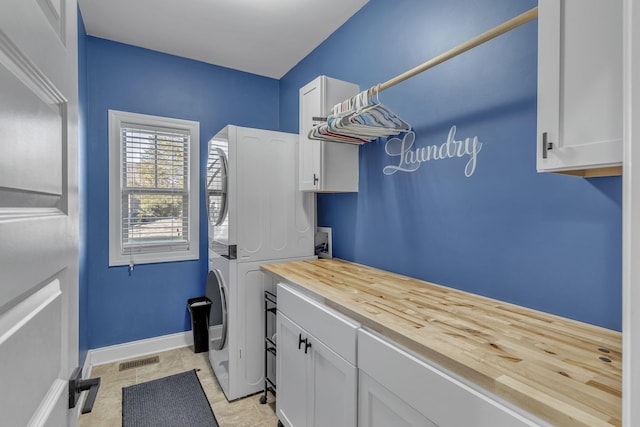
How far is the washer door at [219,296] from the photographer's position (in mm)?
2271

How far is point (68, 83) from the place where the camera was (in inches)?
28.7

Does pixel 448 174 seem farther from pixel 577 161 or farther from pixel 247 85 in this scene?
pixel 247 85

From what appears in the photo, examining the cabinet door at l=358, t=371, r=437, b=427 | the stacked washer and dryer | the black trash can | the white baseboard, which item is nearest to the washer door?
the stacked washer and dryer

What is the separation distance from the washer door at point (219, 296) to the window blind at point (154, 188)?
2.15 feet

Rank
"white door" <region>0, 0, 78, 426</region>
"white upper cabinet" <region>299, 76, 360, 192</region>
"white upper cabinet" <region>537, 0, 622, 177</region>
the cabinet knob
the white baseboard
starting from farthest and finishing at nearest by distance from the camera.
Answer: the white baseboard, "white upper cabinet" <region>299, 76, 360, 192</region>, the cabinet knob, "white upper cabinet" <region>537, 0, 622, 177</region>, "white door" <region>0, 0, 78, 426</region>

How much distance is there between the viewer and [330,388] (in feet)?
4.67

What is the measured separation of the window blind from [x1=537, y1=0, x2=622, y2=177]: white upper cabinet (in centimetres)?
289

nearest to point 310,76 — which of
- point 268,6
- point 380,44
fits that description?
point 268,6

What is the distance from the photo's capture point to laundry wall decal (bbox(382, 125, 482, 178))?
156 cm

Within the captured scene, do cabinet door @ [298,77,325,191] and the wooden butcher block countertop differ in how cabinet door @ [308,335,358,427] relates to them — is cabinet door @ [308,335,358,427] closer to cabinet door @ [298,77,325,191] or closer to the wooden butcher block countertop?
the wooden butcher block countertop

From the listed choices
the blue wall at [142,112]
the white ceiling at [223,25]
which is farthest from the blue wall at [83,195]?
the white ceiling at [223,25]

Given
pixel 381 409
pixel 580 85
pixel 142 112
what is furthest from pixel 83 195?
pixel 580 85

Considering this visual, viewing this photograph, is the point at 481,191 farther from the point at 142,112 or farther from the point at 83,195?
the point at 142,112

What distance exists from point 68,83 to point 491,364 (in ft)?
4.13
